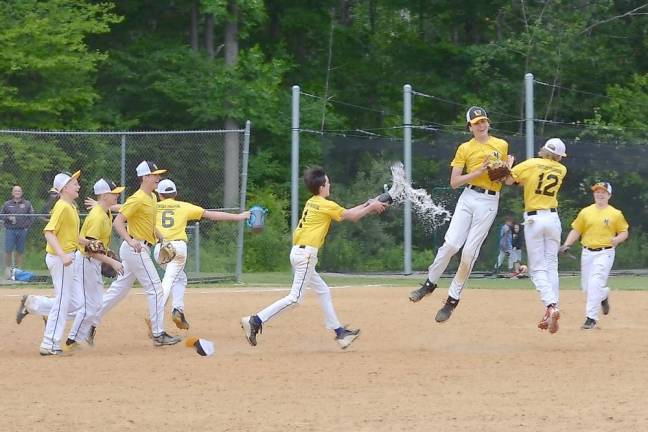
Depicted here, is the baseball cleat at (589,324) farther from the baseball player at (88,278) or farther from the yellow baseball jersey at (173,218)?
the baseball player at (88,278)

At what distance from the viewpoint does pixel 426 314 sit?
16.3 m

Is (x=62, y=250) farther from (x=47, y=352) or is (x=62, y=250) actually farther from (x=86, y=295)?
(x=47, y=352)

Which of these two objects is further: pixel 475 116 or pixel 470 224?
pixel 470 224

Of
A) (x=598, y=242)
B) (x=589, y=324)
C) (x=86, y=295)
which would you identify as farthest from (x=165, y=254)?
(x=598, y=242)

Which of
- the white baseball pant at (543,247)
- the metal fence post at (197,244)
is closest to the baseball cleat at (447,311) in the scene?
the white baseball pant at (543,247)

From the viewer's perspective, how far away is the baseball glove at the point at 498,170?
12.3m

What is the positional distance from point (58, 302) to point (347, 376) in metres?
3.13

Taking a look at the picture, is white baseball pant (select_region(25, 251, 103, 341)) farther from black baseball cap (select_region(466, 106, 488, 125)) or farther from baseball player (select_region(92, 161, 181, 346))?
black baseball cap (select_region(466, 106, 488, 125))

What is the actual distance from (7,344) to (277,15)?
27.4 metres

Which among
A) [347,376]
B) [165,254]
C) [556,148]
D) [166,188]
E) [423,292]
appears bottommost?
[347,376]

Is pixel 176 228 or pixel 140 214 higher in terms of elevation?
pixel 140 214

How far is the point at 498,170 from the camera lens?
12367 mm

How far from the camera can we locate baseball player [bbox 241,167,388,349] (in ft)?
41.5

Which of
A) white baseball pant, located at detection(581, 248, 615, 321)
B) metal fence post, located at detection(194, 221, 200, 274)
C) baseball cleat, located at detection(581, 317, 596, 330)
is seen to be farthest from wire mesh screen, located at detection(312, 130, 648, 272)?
baseball cleat, located at detection(581, 317, 596, 330)
